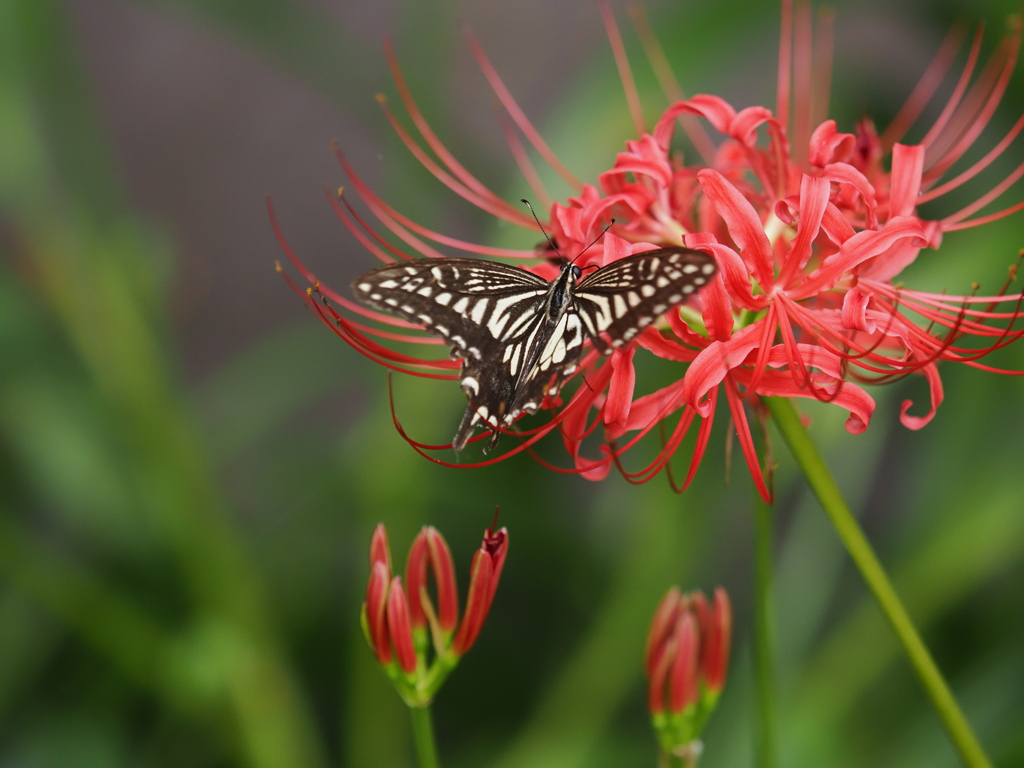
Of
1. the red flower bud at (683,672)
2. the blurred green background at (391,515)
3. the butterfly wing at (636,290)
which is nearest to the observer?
the butterfly wing at (636,290)

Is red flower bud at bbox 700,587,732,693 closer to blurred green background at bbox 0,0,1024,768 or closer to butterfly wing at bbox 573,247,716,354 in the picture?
butterfly wing at bbox 573,247,716,354

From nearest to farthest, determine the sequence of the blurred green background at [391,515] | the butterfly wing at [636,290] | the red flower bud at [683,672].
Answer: the butterfly wing at [636,290]
the red flower bud at [683,672]
the blurred green background at [391,515]

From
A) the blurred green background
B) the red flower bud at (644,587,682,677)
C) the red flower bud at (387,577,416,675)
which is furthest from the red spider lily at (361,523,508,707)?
the blurred green background

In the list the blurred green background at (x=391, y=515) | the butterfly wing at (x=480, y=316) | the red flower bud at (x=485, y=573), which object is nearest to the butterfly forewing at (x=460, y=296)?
the butterfly wing at (x=480, y=316)

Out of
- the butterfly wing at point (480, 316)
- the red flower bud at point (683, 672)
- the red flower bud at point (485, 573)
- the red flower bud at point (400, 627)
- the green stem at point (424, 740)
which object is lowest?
the green stem at point (424, 740)

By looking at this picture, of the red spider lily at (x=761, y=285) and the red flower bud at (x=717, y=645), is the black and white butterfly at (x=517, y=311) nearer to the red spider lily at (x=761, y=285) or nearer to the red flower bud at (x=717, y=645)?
the red spider lily at (x=761, y=285)

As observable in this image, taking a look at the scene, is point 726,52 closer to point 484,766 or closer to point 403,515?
point 403,515

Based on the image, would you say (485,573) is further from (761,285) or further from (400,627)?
(761,285)
